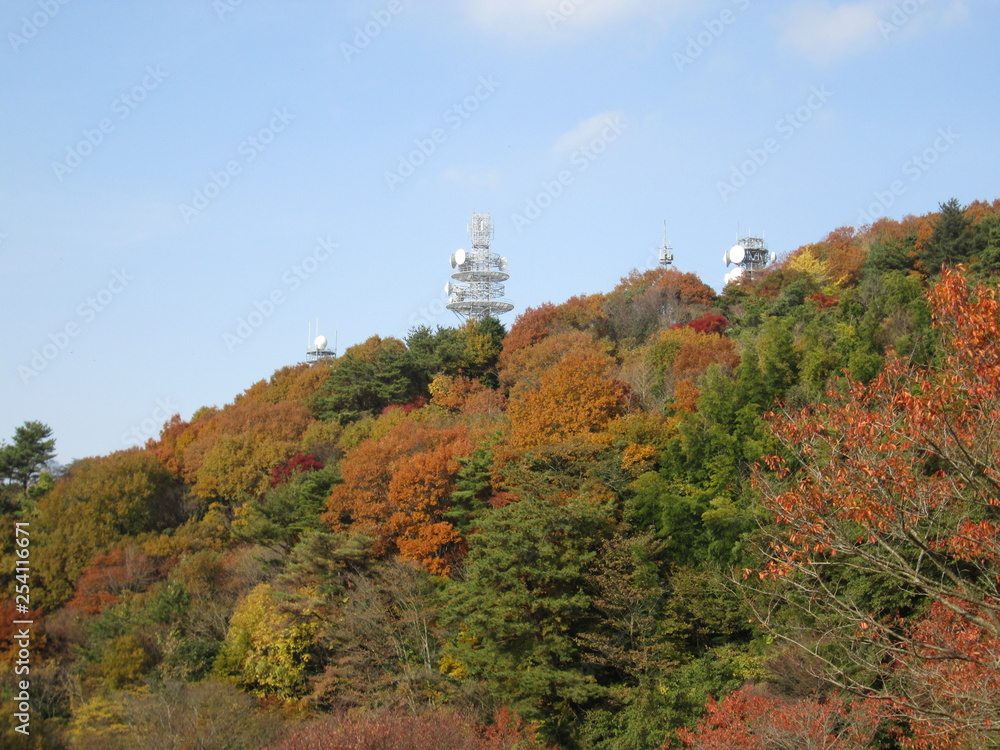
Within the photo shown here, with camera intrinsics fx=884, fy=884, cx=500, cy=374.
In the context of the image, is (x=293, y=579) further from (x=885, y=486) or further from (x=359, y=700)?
(x=885, y=486)

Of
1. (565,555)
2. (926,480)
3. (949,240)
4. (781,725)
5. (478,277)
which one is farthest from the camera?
(478,277)

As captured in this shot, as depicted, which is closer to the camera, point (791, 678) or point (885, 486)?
point (885, 486)

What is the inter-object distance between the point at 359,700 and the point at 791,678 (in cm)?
960

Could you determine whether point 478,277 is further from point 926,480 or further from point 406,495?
point 926,480

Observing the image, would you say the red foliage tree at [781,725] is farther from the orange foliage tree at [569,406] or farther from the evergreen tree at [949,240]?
the evergreen tree at [949,240]

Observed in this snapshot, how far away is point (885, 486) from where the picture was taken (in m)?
6.91

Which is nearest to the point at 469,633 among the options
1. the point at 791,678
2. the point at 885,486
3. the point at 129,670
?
the point at 791,678

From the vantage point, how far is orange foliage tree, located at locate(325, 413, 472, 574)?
24.1 m

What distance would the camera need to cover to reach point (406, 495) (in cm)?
2494

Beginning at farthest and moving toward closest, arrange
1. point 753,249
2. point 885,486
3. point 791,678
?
point 753,249 → point 791,678 → point 885,486

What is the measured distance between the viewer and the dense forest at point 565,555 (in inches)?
307

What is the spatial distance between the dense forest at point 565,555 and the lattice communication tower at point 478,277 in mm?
11837

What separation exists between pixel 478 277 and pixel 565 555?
3085 cm

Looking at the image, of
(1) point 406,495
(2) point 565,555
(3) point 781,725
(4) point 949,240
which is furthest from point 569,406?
(4) point 949,240
